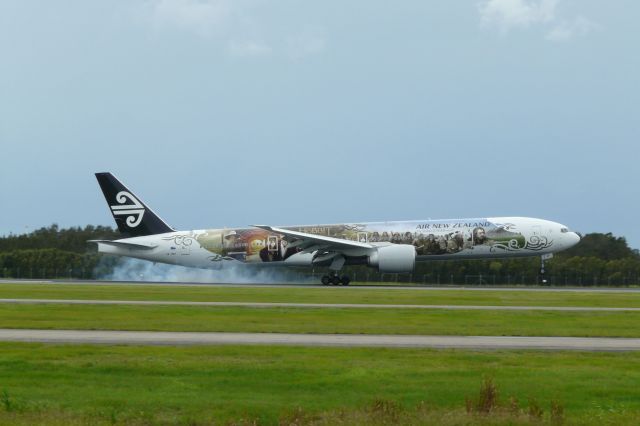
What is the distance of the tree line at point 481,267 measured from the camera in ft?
222

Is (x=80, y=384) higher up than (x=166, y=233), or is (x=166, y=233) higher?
(x=166, y=233)

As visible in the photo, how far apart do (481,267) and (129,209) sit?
28.8m

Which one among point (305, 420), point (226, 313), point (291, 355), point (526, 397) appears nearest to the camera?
point (305, 420)

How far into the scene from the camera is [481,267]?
74562 millimetres

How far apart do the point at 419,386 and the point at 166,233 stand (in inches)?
1906

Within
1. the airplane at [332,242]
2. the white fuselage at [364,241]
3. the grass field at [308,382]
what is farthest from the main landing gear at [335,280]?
the grass field at [308,382]

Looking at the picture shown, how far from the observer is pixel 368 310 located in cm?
3225

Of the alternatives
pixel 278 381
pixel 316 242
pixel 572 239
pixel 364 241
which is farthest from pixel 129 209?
pixel 278 381

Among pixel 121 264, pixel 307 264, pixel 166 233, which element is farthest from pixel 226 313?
pixel 121 264

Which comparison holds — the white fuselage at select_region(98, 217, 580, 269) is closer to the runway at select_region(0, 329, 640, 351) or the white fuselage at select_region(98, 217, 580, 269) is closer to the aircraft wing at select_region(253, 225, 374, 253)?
the aircraft wing at select_region(253, 225, 374, 253)

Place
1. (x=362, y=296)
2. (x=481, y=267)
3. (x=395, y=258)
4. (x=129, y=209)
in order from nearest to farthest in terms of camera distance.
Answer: (x=362, y=296), (x=395, y=258), (x=129, y=209), (x=481, y=267)

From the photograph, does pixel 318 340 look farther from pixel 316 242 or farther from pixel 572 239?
pixel 572 239

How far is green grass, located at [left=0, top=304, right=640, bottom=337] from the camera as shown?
25219 millimetres

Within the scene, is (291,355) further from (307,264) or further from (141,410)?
(307,264)
